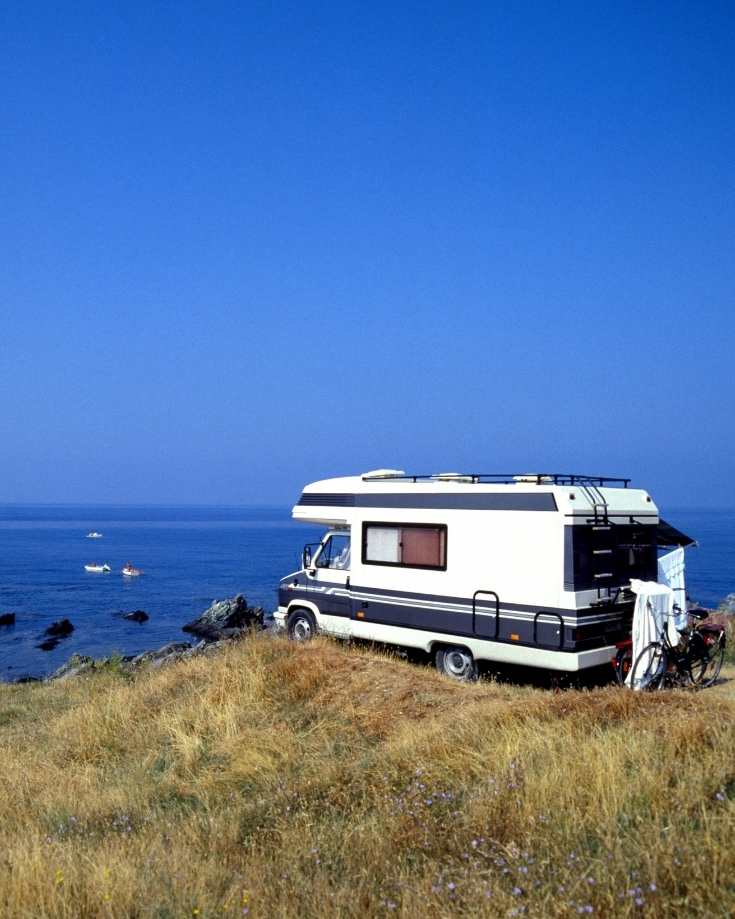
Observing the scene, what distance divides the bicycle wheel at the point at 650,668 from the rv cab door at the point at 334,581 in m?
5.16

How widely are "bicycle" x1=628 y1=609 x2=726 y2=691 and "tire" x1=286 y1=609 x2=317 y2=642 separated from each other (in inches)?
231

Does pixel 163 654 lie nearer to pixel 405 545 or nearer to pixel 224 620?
pixel 224 620

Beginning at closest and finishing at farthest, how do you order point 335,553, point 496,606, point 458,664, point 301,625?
point 496,606 → point 458,664 → point 335,553 → point 301,625

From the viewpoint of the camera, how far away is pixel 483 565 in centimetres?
1232

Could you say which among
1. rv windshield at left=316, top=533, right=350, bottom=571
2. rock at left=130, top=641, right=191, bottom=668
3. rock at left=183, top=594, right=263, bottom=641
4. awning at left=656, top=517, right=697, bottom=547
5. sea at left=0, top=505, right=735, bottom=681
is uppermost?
awning at left=656, top=517, right=697, bottom=547

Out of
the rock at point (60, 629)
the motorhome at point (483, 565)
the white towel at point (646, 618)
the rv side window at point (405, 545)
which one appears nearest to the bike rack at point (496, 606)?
the motorhome at point (483, 565)

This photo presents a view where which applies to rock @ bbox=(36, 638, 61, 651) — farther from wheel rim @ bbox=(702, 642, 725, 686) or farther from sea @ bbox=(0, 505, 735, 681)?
wheel rim @ bbox=(702, 642, 725, 686)

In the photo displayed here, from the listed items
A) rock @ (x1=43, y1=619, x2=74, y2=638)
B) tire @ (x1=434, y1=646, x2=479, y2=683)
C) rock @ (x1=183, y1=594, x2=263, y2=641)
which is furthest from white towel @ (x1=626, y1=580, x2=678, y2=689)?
rock @ (x1=43, y1=619, x2=74, y2=638)

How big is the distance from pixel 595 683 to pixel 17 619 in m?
31.5

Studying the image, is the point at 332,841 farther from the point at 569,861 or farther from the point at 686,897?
the point at 686,897

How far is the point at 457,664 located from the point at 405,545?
6.88 ft

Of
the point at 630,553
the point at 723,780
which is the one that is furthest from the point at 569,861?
the point at 630,553

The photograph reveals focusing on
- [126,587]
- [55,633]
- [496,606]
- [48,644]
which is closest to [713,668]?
[496,606]

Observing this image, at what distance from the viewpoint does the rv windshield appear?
14805 mm
